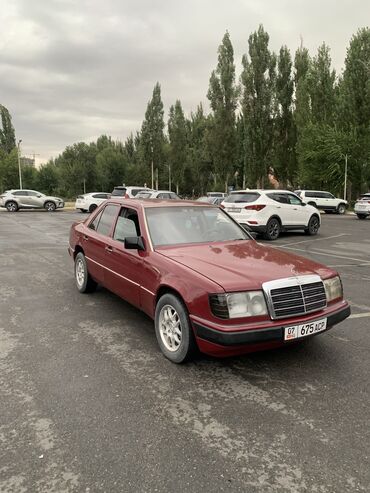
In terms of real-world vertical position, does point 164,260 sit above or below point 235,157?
below

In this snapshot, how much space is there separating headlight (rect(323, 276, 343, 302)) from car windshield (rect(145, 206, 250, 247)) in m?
1.34

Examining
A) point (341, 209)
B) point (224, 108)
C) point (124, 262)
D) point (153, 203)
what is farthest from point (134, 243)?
point (224, 108)

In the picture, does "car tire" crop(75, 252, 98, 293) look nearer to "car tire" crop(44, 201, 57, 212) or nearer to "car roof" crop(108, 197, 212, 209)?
"car roof" crop(108, 197, 212, 209)

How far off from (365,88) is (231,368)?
39.0 metres

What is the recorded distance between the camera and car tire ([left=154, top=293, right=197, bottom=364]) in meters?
3.63

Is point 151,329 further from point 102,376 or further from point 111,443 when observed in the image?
point 111,443

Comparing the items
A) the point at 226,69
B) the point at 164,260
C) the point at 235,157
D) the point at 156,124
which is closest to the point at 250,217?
the point at 164,260

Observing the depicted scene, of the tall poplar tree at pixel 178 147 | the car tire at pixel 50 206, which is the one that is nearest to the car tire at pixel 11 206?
the car tire at pixel 50 206

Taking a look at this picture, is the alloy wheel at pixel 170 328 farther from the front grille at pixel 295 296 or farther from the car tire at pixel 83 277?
the car tire at pixel 83 277

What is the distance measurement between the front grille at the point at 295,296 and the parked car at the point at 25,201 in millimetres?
30202

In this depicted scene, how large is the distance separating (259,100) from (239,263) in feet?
136

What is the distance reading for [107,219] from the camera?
5668 millimetres

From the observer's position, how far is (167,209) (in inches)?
198

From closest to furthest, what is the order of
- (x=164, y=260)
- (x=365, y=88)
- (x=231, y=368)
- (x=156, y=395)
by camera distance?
(x=156, y=395)
(x=231, y=368)
(x=164, y=260)
(x=365, y=88)
